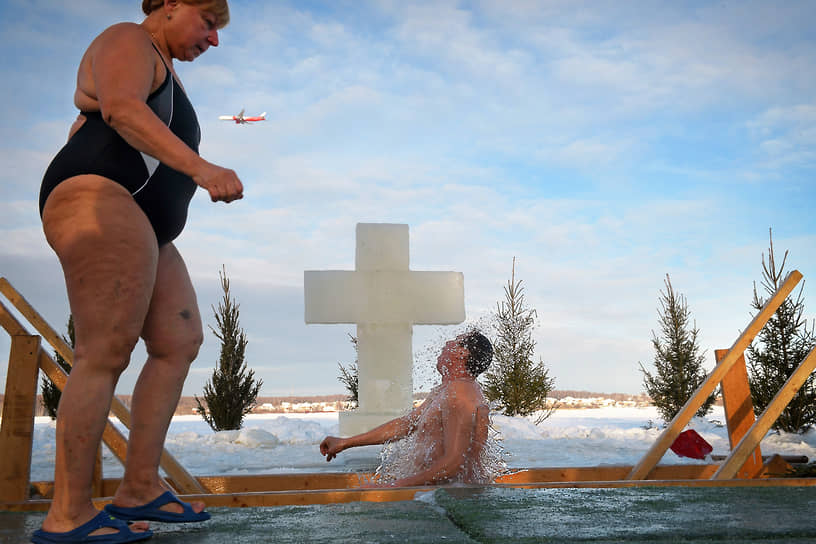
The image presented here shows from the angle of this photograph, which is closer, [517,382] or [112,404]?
[112,404]

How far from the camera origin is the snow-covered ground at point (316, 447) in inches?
265

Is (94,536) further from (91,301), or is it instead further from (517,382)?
(517,382)

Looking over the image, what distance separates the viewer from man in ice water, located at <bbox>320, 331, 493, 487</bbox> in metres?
3.13

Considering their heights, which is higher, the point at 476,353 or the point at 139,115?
the point at 139,115

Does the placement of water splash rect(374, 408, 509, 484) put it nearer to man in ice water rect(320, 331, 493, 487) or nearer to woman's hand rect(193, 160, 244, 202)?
man in ice water rect(320, 331, 493, 487)

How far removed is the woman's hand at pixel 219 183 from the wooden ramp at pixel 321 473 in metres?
1.10

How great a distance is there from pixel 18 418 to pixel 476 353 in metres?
2.02

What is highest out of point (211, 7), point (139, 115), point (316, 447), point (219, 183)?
point (211, 7)

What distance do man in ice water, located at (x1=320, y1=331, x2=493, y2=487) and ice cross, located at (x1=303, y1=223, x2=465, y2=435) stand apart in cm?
414

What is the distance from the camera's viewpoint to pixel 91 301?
155 cm

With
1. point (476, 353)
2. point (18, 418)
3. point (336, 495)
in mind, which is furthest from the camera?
point (476, 353)

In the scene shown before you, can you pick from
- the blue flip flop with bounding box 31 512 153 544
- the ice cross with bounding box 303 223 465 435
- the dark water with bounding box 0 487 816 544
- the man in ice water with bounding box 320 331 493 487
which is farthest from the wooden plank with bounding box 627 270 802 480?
the ice cross with bounding box 303 223 465 435

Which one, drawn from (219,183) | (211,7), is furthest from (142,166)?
(211,7)

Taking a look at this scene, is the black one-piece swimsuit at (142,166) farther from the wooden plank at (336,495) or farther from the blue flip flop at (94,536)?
the wooden plank at (336,495)
